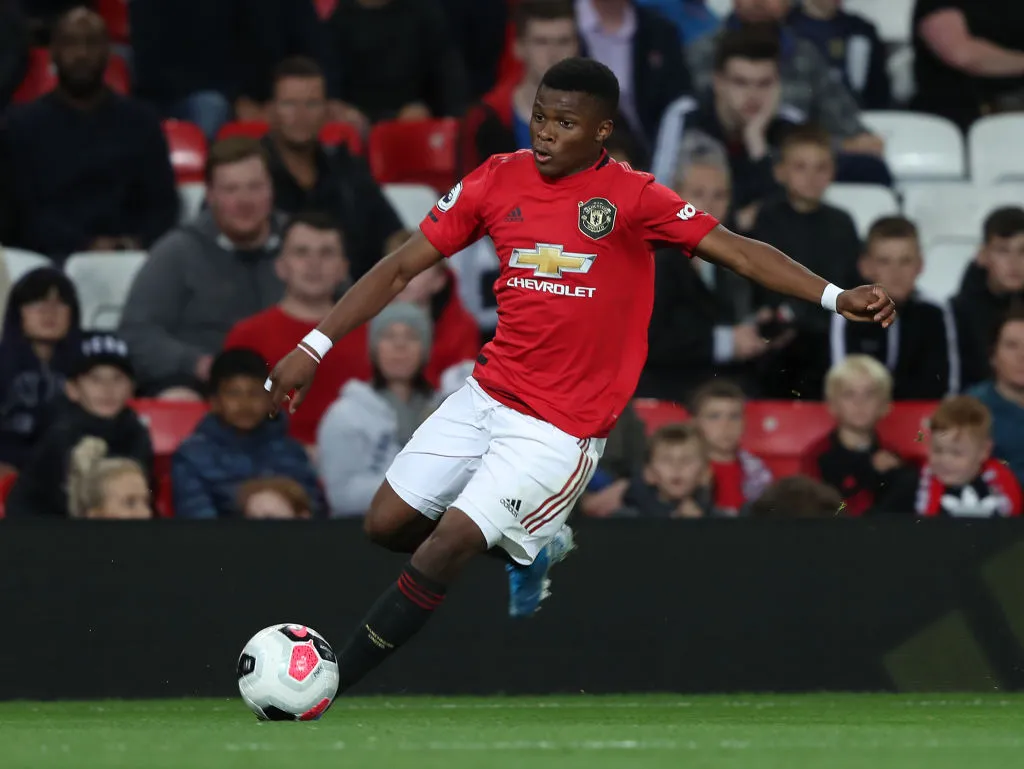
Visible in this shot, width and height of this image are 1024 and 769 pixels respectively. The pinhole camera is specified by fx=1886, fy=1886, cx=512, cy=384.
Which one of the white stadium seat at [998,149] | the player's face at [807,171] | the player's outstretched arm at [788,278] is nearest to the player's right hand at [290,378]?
the player's outstretched arm at [788,278]

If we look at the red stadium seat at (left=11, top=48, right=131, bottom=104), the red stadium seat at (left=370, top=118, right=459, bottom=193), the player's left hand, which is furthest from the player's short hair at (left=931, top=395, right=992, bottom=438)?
the red stadium seat at (left=11, top=48, right=131, bottom=104)

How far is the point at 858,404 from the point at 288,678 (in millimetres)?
3806

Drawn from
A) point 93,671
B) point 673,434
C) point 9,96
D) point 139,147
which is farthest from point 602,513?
point 9,96

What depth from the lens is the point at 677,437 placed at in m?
8.14

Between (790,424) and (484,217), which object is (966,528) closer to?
(790,424)

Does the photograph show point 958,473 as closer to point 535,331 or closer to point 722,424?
point 722,424

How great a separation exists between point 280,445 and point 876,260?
9.97 ft

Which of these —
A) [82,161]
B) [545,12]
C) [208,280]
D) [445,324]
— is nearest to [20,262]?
[82,161]

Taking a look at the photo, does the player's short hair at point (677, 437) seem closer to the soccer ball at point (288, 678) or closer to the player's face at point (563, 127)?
the player's face at point (563, 127)

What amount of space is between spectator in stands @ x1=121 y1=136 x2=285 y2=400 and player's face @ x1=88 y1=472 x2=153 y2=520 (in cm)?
110

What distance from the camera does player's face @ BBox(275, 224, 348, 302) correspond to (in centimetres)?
873

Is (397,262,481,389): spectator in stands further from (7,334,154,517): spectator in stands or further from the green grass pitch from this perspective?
the green grass pitch

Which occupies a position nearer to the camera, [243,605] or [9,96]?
[243,605]

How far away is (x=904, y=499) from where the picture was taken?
826cm
